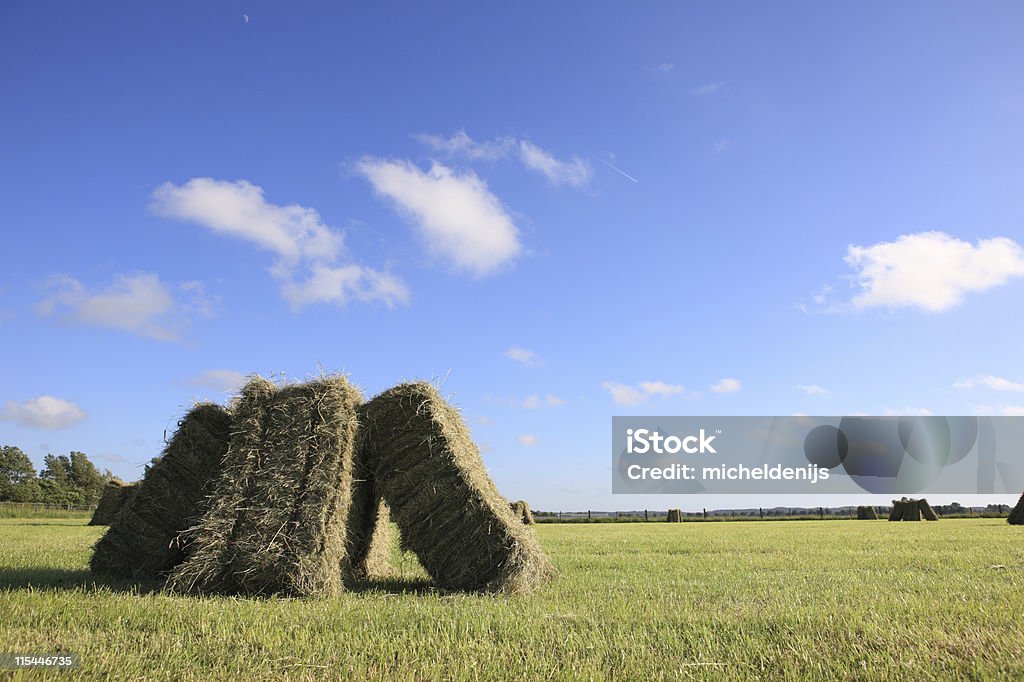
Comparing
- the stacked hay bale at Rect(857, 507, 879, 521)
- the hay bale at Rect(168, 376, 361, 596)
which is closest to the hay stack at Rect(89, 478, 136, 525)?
the hay bale at Rect(168, 376, 361, 596)

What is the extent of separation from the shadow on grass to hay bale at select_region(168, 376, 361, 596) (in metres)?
0.60

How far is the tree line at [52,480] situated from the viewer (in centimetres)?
6988

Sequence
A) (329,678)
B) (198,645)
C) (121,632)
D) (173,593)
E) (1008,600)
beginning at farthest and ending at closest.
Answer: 1. (173,593)
2. (1008,600)
3. (121,632)
4. (198,645)
5. (329,678)

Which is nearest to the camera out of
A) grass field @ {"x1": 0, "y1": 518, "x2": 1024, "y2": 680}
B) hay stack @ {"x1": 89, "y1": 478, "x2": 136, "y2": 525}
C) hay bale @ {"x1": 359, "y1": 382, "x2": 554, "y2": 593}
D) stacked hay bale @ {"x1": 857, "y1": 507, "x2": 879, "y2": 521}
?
grass field @ {"x1": 0, "y1": 518, "x2": 1024, "y2": 680}

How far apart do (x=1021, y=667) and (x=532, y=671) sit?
10.2ft

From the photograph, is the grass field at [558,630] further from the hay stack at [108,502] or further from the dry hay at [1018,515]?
the dry hay at [1018,515]

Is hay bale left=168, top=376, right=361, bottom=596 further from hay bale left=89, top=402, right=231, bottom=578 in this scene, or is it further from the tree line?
the tree line

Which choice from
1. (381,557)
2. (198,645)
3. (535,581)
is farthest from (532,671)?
(381,557)

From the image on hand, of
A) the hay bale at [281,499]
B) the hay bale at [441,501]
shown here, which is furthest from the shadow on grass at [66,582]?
the hay bale at [441,501]

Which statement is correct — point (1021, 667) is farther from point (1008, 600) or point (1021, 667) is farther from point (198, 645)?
point (198, 645)

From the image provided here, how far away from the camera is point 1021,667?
439 centimetres

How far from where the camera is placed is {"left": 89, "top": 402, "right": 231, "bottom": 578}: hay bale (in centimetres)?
866

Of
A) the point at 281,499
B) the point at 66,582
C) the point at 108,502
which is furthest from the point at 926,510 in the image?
the point at 66,582

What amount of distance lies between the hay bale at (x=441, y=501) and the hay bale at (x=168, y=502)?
2112 millimetres
